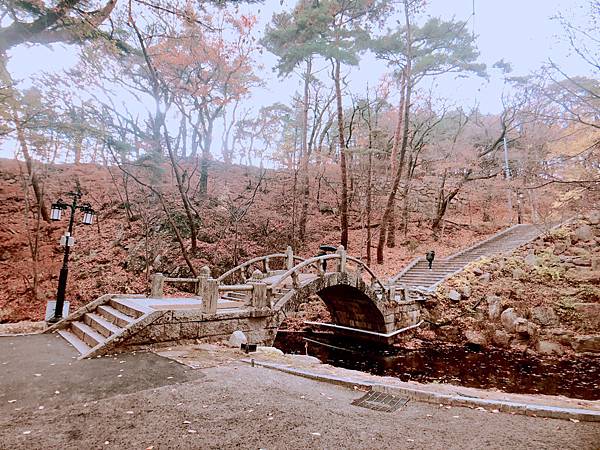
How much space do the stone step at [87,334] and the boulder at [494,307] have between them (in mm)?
12961

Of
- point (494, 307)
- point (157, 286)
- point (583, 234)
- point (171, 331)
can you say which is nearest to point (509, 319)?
point (494, 307)

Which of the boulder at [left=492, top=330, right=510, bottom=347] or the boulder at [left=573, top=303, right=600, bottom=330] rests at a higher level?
the boulder at [left=573, top=303, right=600, bottom=330]

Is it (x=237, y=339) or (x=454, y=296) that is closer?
(x=237, y=339)

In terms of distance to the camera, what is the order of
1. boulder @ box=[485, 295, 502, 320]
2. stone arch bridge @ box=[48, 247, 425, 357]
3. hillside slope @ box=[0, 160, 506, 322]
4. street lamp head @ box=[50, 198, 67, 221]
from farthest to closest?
1. hillside slope @ box=[0, 160, 506, 322]
2. boulder @ box=[485, 295, 502, 320]
3. street lamp head @ box=[50, 198, 67, 221]
4. stone arch bridge @ box=[48, 247, 425, 357]

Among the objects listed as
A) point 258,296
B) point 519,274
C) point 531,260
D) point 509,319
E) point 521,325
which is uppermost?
point 531,260

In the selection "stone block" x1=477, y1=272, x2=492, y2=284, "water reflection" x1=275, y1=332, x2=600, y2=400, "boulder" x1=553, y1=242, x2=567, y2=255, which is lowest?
"water reflection" x1=275, y1=332, x2=600, y2=400

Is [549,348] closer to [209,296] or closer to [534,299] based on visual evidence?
[534,299]

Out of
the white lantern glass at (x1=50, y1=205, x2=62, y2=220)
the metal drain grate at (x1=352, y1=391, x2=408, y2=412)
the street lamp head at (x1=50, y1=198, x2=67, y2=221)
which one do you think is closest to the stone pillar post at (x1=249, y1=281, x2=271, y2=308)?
the metal drain grate at (x1=352, y1=391, x2=408, y2=412)

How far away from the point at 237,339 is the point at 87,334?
3278 mm

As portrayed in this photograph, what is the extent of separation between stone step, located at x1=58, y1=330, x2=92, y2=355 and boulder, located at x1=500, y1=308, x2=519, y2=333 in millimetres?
13087

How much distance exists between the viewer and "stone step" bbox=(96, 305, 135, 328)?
280 inches

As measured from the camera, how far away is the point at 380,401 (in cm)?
482

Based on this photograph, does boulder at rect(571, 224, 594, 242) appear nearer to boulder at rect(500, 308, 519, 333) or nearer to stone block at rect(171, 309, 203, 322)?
boulder at rect(500, 308, 519, 333)

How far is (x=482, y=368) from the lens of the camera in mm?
9859
